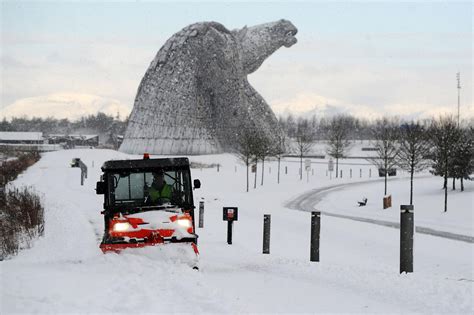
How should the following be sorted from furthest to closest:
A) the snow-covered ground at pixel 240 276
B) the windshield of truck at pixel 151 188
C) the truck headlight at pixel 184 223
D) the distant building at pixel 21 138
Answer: the distant building at pixel 21 138
the windshield of truck at pixel 151 188
the truck headlight at pixel 184 223
the snow-covered ground at pixel 240 276

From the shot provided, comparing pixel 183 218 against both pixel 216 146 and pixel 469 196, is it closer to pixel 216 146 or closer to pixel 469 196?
pixel 469 196

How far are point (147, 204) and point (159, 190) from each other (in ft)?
1.09

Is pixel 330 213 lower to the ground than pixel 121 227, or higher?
lower

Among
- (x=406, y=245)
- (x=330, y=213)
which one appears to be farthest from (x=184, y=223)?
(x=330, y=213)

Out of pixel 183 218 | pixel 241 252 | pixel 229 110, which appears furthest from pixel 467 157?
pixel 229 110

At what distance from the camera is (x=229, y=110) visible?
67.2 meters

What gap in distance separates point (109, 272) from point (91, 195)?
19.6 metres

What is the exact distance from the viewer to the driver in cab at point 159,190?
966 cm

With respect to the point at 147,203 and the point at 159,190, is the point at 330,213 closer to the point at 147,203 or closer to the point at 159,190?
the point at 159,190

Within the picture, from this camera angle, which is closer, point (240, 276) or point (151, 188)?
point (240, 276)

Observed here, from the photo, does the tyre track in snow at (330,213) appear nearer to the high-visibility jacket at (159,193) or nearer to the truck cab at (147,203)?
the truck cab at (147,203)

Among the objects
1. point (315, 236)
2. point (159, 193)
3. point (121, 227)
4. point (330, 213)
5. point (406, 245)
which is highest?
point (159, 193)

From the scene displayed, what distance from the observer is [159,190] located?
31.9ft

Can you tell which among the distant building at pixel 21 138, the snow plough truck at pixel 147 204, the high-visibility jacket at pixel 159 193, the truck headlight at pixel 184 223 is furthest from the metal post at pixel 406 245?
the distant building at pixel 21 138
